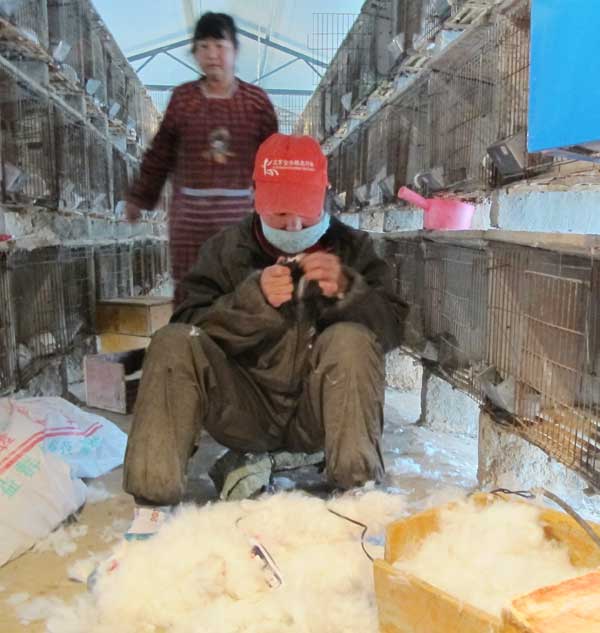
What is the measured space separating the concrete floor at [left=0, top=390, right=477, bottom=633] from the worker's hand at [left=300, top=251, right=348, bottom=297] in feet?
2.14

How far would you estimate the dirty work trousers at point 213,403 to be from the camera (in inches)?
60.3

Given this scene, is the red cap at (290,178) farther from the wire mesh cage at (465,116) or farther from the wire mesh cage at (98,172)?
the wire mesh cage at (98,172)

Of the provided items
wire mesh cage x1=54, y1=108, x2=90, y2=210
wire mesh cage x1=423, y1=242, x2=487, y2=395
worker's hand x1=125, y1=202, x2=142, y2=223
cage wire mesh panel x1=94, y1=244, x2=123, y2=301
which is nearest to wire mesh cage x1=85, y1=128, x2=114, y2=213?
wire mesh cage x1=54, y1=108, x2=90, y2=210

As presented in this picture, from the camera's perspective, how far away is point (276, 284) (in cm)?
164

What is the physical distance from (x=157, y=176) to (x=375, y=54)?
2.59 meters

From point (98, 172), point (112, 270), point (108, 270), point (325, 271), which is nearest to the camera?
point (325, 271)

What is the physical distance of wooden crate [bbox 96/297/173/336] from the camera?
3723 millimetres

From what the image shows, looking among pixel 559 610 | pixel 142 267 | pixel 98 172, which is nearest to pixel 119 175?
pixel 142 267

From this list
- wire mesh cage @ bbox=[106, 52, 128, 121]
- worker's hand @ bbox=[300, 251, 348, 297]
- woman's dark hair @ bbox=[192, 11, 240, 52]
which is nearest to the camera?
worker's hand @ bbox=[300, 251, 348, 297]

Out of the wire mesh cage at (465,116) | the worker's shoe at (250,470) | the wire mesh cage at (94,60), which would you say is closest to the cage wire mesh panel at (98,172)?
the wire mesh cage at (94,60)

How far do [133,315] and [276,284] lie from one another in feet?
7.90

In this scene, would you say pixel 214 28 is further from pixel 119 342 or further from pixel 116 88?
pixel 116 88

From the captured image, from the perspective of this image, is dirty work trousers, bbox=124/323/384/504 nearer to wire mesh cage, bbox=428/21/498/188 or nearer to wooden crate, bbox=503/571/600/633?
wooden crate, bbox=503/571/600/633

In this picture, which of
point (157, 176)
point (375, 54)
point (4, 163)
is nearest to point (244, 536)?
point (157, 176)
